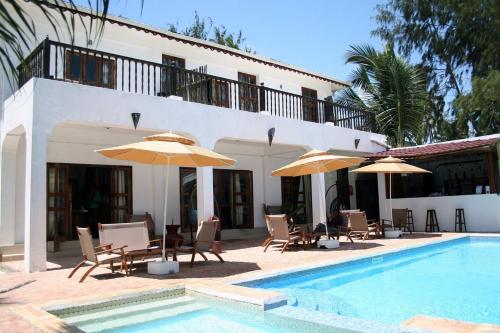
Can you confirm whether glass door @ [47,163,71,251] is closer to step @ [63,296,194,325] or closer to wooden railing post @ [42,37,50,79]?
wooden railing post @ [42,37,50,79]

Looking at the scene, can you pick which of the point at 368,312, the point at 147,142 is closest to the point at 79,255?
the point at 147,142

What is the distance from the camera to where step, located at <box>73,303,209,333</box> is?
5191mm

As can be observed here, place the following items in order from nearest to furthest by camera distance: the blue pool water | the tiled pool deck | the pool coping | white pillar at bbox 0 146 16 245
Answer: the tiled pool deck → the blue pool water → the pool coping → white pillar at bbox 0 146 16 245

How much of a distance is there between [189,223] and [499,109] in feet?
57.3

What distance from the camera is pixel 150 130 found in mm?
10984

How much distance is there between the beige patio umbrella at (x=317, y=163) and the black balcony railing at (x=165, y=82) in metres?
2.59

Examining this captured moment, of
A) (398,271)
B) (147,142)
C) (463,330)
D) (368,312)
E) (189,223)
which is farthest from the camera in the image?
(189,223)

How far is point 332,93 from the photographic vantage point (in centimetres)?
2088

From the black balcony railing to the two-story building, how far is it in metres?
0.04

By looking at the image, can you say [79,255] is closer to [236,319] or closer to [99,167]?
[99,167]

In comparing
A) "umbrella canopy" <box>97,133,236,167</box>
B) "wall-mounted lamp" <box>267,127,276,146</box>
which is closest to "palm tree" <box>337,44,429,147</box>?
"wall-mounted lamp" <box>267,127,276,146</box>

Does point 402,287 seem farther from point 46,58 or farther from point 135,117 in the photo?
point 46,58

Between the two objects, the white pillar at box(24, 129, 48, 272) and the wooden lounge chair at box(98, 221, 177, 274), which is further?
the white pillar at box(24, 129, 48, 272)

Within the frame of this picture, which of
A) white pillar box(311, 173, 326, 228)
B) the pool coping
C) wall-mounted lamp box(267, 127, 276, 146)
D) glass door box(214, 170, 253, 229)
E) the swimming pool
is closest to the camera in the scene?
the swimming pool
